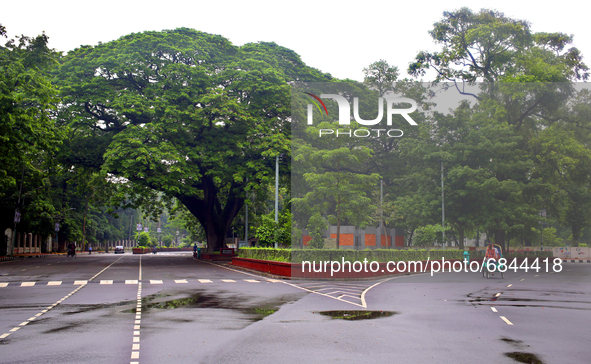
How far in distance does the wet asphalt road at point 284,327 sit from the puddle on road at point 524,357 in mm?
31

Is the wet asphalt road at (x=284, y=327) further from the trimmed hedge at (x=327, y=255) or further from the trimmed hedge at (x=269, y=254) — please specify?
the trimmed hedge at (x=269, y=254)

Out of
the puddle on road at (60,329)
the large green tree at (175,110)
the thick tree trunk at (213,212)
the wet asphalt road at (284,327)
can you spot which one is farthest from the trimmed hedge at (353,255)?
the thick tree trunk at (213,212)

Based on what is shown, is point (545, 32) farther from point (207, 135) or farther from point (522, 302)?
point (522, 302)

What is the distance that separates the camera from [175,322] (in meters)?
12.4

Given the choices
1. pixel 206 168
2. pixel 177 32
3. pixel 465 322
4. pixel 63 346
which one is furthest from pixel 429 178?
pixel 63 346

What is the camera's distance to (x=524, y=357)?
875 cm

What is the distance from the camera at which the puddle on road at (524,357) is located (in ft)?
27.7

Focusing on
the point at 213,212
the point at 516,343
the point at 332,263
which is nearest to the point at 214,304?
the point at 516,343

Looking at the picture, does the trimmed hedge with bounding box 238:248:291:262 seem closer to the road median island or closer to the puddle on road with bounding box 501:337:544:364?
the road median island

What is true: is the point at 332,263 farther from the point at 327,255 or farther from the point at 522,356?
the point at 522,356

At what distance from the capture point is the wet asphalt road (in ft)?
29.0

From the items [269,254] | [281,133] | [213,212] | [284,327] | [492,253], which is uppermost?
[281,133]

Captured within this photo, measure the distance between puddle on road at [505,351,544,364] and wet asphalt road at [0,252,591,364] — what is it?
3cm

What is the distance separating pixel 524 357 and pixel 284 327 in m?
4.95
